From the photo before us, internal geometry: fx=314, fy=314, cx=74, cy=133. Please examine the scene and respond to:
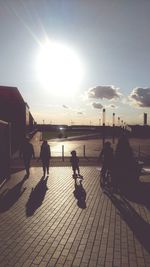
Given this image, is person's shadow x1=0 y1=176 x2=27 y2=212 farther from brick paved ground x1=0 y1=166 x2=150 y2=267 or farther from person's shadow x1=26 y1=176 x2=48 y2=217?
person's shadow x1=26 y1=176 x2=48 y2=217

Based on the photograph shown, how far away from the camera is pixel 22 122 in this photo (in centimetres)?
3012

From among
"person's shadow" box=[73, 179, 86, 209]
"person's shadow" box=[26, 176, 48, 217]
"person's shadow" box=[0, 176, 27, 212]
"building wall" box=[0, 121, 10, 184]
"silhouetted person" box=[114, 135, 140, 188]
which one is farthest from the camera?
"building wall" box=[0, 121, 10, 184]

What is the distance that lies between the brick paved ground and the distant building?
659 inches

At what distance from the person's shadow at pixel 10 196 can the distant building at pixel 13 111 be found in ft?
53.4

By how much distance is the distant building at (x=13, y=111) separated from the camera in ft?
94.9

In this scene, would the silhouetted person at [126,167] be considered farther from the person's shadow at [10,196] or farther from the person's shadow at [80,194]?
the person's shadow at [10,196]

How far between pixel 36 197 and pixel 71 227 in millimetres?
3502

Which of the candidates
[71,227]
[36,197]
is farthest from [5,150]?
[71,227]

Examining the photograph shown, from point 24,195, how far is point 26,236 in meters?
4.26

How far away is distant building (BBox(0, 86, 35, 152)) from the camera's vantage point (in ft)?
94.9

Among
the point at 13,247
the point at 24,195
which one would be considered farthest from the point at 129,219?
the point at 24,195

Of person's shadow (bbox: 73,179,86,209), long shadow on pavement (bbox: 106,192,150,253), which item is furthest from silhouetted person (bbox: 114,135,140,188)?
long shadow on pavement (bbox: 106,192,150,253)

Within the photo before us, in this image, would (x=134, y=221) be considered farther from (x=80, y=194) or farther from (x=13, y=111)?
(x=13, y=111)

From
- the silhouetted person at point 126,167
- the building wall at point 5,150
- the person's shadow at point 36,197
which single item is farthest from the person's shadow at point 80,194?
the building wall at point 5,150
